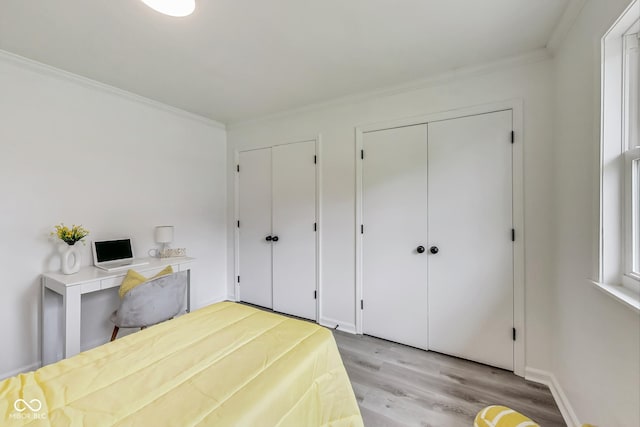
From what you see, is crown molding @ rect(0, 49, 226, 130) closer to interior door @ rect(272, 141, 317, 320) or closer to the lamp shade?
interior door @ rect(272, 141, 317, 320)

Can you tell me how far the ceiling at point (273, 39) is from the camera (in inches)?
58.2

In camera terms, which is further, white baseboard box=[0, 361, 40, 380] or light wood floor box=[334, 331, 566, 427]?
white baseboard box=[0, 361, 40, 380]

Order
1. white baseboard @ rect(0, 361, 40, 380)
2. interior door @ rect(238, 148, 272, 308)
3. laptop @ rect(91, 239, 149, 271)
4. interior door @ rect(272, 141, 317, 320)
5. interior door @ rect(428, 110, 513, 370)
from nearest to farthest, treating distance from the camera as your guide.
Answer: white baseboard @ rect(0, 361, 40, 380) → interior door @ rect(428, 110, 513, 370) → laptop @ rect(91, 239, 149, 271) → interior door @ rect(272, 141, 317, 320) → interior door @ rect(238, 148, 272, 308)

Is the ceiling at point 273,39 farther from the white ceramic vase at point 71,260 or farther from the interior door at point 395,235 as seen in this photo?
the white ceramic vase at point 71,260

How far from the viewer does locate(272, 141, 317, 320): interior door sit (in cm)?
290

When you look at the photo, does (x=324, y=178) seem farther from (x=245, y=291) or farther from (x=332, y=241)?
(x=245, y=291)

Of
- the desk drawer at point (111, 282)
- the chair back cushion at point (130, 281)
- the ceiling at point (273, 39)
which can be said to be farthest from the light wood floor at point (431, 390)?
the ceiling at point (273, 39)

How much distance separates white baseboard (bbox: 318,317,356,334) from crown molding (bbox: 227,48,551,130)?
88.9 inches

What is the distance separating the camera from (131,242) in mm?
2613

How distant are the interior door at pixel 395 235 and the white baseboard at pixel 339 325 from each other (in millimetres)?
134

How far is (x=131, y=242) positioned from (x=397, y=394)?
8.90 feet

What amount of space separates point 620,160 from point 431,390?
1714mm

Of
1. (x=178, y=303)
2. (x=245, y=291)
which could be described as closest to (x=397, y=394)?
(x=178, y=303)

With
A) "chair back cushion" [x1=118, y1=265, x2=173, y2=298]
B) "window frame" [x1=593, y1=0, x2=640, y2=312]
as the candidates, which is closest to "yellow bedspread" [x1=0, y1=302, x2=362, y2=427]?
"chair back cushion" [x1=118, y1=265, x2=173, y2=298]
